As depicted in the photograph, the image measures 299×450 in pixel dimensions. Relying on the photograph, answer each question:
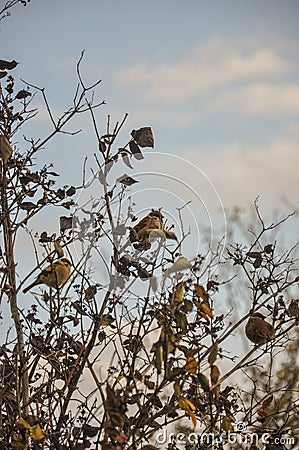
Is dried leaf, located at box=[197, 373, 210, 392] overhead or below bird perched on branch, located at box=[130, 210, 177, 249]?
below

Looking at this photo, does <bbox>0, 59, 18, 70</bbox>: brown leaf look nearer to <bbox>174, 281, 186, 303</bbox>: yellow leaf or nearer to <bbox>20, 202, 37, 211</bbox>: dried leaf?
<bbox>20, 202, 37, 211</bbox>: dried leaf

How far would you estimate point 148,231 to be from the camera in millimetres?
1066

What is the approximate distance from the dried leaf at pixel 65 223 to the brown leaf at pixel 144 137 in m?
0.17

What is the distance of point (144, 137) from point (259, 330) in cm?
35

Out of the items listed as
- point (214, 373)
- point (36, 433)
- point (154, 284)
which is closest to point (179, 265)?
point (154, 284)

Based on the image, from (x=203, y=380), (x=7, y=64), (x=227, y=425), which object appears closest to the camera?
(x=203, y=380)

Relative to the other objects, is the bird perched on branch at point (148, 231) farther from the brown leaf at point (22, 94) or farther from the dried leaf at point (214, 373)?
the brown leaf at point (22, 94)

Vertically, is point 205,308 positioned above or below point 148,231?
below

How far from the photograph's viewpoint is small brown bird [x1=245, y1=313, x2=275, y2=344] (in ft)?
3.63

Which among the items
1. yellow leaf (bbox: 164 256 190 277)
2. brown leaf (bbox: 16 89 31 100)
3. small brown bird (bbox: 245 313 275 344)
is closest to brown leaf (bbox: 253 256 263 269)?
small brown bird (bbox: 245 313 275 344)

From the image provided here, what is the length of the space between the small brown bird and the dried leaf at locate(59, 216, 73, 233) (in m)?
0.33

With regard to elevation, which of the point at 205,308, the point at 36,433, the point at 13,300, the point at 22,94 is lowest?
the point at 36,433

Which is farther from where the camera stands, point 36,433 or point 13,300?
point 13,300

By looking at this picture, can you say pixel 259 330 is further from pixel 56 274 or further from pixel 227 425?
pixel 56 274
